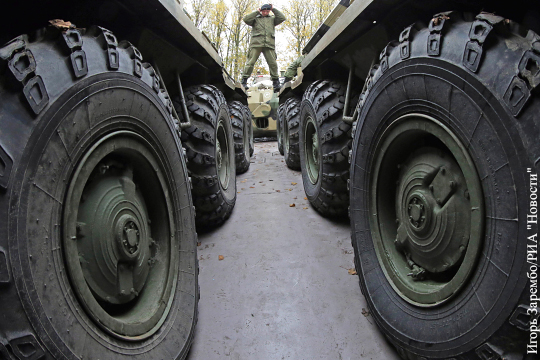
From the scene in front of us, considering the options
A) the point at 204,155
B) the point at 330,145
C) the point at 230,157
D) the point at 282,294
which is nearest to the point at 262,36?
the point at 230,157

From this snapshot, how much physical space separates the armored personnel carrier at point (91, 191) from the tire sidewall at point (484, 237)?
1.13 metres

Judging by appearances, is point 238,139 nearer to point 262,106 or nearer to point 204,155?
point 204,155

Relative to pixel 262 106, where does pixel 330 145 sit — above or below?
below

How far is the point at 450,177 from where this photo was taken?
1491 millimetres

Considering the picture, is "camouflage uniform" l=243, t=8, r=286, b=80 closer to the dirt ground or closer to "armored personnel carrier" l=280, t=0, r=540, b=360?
the dirt ground

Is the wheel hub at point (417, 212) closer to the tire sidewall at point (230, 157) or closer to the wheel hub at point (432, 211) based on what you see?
the wheel hub at point (432, 211)

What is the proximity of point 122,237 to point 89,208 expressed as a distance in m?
0.19

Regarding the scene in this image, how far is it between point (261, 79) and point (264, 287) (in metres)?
11.1

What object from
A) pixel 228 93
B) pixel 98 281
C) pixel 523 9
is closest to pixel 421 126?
pixel 523 9

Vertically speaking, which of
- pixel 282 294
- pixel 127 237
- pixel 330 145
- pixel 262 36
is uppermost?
pixel 262 36

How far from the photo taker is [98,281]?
1.38 metres

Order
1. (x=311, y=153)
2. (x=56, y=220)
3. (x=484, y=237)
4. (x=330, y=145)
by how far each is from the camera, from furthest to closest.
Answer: (x=311, y=153), (x=330, y=145), (x=484, y=237), (x=56, y=220)

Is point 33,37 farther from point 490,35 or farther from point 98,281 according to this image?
point 490,35

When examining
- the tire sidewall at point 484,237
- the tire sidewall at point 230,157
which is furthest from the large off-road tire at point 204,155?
the tire sidewall at point 484,237
